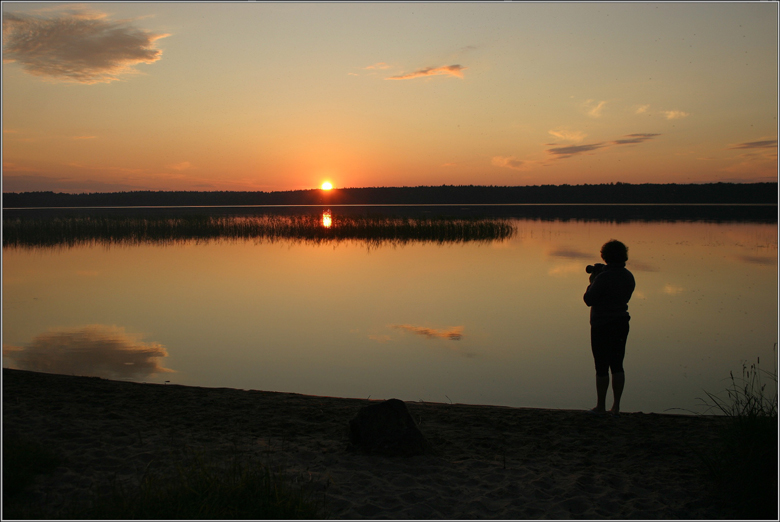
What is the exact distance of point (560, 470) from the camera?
4879 millimetres

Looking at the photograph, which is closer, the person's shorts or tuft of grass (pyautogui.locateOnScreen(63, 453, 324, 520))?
tuft of grass (pyautogui.locateOnScreen(63, 453, 324, 520))

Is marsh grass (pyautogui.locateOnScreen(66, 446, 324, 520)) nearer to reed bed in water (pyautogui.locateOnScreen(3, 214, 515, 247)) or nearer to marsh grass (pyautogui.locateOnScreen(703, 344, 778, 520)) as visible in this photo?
marsh grass (pyautogui.locateOnScreen(703, 344, 778, 520))

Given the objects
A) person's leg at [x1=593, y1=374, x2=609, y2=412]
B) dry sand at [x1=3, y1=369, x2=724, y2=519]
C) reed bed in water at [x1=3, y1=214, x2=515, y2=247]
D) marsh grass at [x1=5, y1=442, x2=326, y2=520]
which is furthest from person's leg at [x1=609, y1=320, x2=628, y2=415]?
reed bed in water at [x1=3, y1=214, x2=515, y2=247]

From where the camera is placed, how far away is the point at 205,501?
12.4 ft

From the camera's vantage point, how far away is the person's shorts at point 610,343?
233 inches

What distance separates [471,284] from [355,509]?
12.3m

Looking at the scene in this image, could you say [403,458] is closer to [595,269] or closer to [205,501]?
[205,501]

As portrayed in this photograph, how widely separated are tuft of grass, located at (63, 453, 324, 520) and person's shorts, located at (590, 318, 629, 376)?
3.45 meters

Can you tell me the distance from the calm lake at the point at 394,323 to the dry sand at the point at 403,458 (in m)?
1.12

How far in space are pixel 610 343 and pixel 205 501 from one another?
4291 mm

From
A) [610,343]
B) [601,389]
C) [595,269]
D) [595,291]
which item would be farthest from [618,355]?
[595,269]

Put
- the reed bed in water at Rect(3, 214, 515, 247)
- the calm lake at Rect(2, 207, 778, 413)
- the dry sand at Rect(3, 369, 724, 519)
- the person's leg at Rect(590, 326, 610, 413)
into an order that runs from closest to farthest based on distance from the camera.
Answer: the dry sand at Rect(3, 369, 724, 519), the person's leg at Rect(590, 326, 610, 413), the calm lake at Rect(2, 207, 778, 413), the reed bed in water at Rect(3, 214, 515, 247)

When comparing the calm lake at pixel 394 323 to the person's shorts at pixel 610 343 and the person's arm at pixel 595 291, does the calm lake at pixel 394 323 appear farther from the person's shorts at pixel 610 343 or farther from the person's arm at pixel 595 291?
the person's arm at pixel 595 291

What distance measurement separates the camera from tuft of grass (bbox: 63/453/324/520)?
12.4 feet
